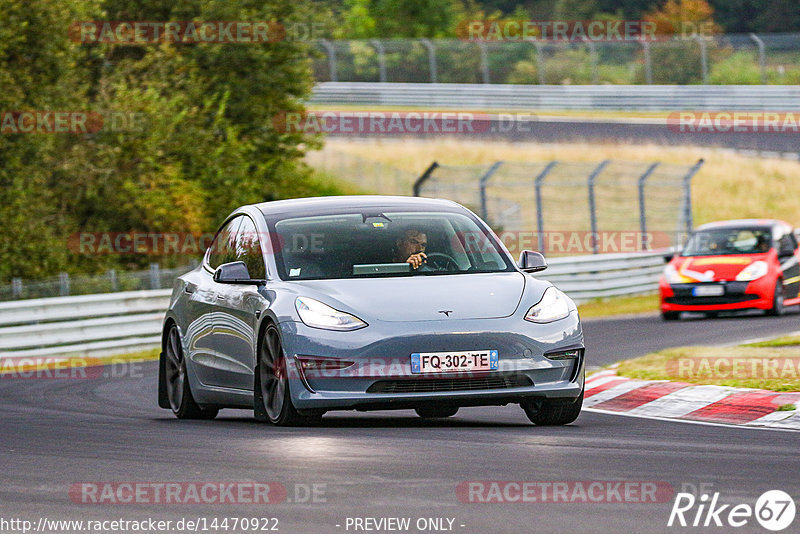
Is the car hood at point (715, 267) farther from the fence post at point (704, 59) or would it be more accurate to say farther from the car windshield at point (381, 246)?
the fence post at point (704, 59)

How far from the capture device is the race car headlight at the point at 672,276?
23.8 meters

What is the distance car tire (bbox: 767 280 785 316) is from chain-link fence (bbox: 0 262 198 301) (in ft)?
29.7

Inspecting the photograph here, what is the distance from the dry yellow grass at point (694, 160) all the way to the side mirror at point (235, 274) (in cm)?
3260

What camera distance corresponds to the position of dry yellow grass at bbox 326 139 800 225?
140 ft

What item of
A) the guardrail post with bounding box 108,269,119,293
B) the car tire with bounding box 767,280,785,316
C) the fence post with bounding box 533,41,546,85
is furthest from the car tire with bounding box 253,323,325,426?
the fence post with bounding box 533,41,546,85

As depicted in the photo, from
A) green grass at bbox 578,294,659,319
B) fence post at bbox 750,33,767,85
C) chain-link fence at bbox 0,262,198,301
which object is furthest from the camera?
fence post at bbox 750,33,767,85

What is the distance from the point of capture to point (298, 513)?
21.3 ft

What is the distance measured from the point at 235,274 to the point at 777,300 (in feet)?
48.6

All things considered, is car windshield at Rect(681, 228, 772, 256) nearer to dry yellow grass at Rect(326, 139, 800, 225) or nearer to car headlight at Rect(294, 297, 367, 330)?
car headlight at Rect(294, 297, 367, 330)

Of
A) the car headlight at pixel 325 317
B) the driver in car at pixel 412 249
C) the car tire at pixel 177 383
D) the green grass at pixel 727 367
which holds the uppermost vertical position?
the driver in car at pixel 412 249

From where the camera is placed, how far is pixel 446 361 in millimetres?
9281

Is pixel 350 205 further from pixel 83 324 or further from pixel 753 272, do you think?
pixel 753 272

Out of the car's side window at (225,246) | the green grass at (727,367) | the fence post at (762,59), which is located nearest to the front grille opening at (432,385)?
the car's side window at (225,246)

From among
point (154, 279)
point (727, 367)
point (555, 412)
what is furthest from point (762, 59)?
point (555, 412)
